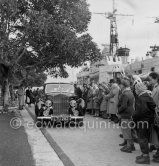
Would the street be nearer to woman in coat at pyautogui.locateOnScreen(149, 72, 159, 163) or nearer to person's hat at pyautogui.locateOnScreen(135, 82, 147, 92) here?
woman in coat at pyautogui.locateOnScreen(149, 72, 159, 163)

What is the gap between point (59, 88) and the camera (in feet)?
48.8

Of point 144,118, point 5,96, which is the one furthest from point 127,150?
point 5,96

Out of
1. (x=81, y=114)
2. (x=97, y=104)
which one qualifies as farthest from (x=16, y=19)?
(x=81, y=114)

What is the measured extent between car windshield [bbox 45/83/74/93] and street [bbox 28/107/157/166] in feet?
8.85

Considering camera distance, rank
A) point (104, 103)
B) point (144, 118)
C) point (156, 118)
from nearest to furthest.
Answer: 1. point (156, 118)
2. point (144, 118)
3. point (104, 103)

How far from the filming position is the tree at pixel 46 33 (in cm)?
1730

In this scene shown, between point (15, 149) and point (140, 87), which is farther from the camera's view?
point (15, 149)

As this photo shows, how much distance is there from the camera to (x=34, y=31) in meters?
17.2

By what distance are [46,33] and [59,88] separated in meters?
3.83

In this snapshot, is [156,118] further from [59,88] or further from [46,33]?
[46,33]

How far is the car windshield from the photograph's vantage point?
48.3ft

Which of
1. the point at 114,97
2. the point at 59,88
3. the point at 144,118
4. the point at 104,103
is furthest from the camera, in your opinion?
the point at 104,103

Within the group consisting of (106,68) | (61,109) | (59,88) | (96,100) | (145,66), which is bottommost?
(61,109)

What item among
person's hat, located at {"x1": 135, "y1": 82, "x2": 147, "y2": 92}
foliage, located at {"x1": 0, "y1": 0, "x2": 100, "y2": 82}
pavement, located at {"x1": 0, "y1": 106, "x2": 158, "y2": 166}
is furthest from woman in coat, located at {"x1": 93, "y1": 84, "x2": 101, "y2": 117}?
person's hat, located at {"x1": 135, "y1": 82, "x2": 147, "y2": 92}
